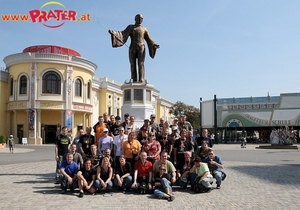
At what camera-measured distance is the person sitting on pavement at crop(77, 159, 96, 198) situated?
7.91 m

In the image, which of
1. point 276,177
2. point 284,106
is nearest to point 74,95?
point 284,106

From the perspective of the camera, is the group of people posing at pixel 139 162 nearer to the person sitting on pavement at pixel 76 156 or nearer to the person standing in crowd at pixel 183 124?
the person sitting on pavement at pixel 76 156

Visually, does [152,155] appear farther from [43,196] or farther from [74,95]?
[74,95]

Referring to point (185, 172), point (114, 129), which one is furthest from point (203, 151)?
point (114, 129)

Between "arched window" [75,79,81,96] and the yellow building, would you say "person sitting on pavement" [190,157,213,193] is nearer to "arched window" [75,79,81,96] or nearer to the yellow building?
the yellow building

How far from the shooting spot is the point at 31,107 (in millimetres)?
38438

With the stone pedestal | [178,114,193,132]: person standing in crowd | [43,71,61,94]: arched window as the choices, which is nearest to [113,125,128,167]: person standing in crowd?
[178,114,193,132]: person standing in crowd

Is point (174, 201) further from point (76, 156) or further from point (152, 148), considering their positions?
point (76, 156)

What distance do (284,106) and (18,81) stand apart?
32727mm

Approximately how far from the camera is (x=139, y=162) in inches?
329

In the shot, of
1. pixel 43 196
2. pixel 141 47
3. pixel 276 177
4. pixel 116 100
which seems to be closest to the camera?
pixel 43 196

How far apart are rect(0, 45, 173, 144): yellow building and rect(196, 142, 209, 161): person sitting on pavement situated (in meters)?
32.2

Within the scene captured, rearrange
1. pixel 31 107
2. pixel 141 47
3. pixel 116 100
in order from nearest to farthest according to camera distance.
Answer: pixel 141 47
pixel 31 107
pixel 116 100

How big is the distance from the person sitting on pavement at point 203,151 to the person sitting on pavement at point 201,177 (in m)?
0.72
